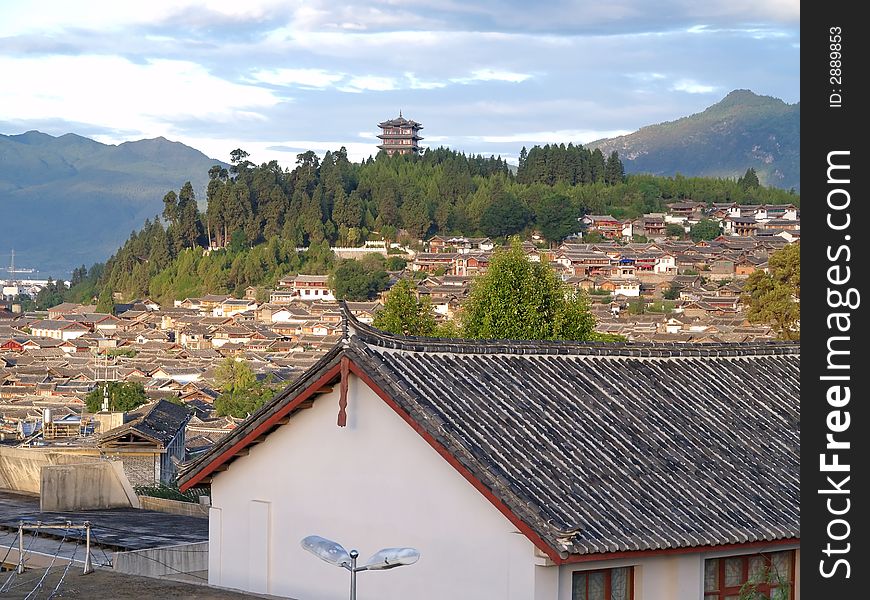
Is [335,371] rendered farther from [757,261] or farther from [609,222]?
[609,222]

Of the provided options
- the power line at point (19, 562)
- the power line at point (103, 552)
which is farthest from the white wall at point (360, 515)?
the power line at point (19, 562)

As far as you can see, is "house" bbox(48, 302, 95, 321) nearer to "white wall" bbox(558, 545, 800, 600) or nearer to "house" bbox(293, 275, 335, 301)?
"house" bbox(293, 275, 335, 301)

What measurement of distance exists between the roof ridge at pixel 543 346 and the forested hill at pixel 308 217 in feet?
467

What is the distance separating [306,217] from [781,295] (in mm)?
129416

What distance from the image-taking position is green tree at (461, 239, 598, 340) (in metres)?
33.1

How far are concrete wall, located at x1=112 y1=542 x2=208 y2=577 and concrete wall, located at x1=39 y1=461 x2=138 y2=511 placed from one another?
3.73 metres

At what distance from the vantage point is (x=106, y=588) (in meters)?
14.0

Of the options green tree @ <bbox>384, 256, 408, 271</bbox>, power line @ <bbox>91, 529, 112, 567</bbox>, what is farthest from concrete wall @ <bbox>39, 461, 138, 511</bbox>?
green tree @ <bbox>384, 256, 408, 271</bbox>

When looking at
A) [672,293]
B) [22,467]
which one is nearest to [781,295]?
[22,467]

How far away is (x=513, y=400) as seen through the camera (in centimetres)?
1402

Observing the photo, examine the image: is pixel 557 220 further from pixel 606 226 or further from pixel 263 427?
pixel 263 427

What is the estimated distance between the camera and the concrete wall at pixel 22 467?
72.6ft

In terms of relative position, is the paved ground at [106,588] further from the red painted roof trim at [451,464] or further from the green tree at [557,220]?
the green tree at [557,220]
